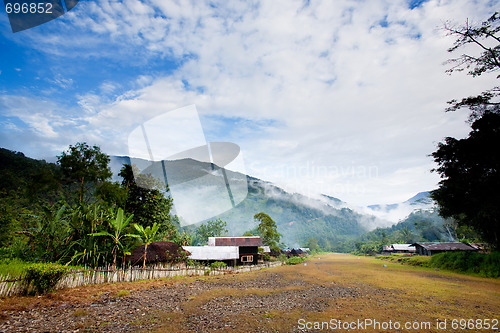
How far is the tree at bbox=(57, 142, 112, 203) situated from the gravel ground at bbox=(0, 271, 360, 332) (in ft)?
56.4

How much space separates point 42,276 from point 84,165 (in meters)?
17.8

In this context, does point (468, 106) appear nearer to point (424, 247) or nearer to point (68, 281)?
point (68, 281)

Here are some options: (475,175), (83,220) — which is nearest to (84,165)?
(83,220)

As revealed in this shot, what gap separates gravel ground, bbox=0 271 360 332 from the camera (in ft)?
19.1

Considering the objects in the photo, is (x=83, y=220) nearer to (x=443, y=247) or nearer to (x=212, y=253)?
(x=212, y=253)

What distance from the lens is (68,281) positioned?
31.2 ft

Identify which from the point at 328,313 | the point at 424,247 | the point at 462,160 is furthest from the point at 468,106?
the point at 424,247

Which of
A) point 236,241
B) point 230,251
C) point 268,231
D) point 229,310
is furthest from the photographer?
point 268,231

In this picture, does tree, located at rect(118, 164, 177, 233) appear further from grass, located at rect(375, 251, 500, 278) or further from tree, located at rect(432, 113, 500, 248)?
grass, located at rect(375, 251, 500, 278)

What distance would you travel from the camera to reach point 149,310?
767 cm

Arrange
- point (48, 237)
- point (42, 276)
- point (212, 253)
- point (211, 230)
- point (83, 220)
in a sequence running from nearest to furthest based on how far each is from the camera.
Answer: point (42, 276), point (48, 237), point (83, 220), point (212, 253), point (211, 230)

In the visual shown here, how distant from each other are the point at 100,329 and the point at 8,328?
197 centimetres

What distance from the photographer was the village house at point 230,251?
25.3 metres

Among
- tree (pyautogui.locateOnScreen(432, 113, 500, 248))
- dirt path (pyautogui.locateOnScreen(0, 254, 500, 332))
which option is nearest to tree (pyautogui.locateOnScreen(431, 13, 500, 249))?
tree (pyautogui.locateOnScreen(432, 113, 500, 248))
